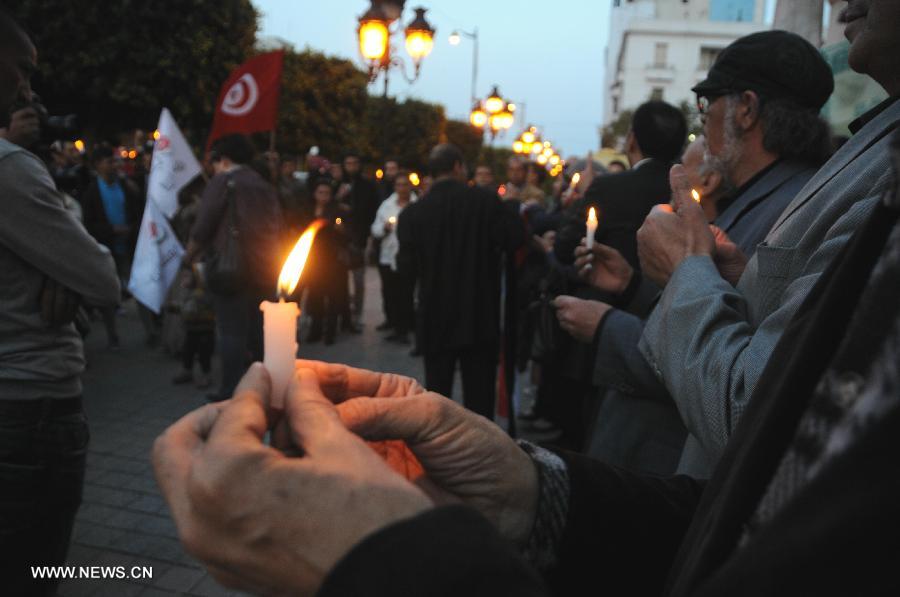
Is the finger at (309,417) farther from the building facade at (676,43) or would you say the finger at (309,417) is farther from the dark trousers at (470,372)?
the building facade at (676,43)

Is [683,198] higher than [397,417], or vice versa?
[683,198]

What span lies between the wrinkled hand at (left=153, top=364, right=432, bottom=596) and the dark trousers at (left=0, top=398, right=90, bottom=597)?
72.3 inches

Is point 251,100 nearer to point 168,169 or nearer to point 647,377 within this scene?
point 168,169

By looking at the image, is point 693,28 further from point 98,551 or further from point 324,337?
point 98,551

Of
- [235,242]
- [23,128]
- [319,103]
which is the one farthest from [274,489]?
[319,103]

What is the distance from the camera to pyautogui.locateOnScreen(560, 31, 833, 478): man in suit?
2.34 m

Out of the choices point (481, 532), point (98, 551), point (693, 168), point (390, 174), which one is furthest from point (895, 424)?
point (390, 174)

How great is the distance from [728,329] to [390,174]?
11.9m

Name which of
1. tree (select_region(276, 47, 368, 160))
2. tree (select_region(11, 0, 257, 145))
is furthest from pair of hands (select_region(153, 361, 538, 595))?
tree (select_region(276, 47, 368, 160))

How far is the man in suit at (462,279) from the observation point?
5.36m

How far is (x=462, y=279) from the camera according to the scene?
213 inches

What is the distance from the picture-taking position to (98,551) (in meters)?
3.64

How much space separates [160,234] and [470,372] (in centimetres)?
333
